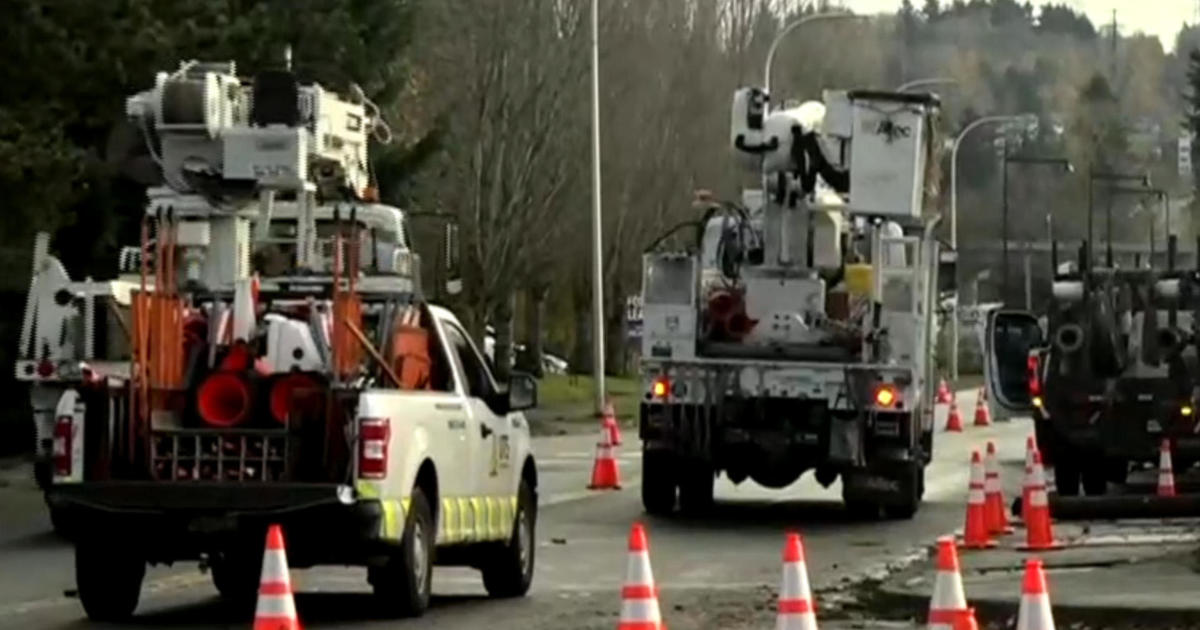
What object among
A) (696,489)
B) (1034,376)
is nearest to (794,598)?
(696,489)

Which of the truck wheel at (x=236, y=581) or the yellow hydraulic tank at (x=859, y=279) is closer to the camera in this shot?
the truck wheel at (x=236, y=581)

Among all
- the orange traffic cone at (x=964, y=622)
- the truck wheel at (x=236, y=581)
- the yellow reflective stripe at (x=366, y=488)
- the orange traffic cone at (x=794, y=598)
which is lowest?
the truck wheel at (x=236, y=581)

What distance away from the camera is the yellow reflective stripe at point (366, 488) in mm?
15102

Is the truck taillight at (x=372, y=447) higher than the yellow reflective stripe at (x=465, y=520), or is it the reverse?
the truck taillight at (x=372, y=447)

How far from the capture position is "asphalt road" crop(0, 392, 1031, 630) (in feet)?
53.7

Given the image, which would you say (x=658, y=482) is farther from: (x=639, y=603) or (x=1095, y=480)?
(x=639, y=603)

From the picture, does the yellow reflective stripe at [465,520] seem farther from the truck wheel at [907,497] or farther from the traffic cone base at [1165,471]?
the traffic cone base at [1165,471]

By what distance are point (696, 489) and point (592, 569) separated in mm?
6206

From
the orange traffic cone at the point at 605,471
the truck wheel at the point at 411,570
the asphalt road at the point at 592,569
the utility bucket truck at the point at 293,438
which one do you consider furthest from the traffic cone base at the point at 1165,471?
the truck wheel at the point at 411,570

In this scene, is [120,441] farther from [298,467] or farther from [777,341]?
[777,341]

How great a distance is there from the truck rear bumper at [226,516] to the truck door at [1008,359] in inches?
688

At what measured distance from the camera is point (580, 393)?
6581 cm

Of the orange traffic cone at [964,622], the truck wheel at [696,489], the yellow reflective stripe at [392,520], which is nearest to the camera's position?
the orange traffic cone at [964,622]

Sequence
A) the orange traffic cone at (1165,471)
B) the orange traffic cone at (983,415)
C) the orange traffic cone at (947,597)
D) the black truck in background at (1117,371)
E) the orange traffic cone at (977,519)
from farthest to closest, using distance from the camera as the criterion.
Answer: the orange traffic cone at (983,415), the black truck in background at (1117,371), the orange traffic cone at (1165,471), the orange traffic cone at (977,519), the orange traffic cone at (947,597)
